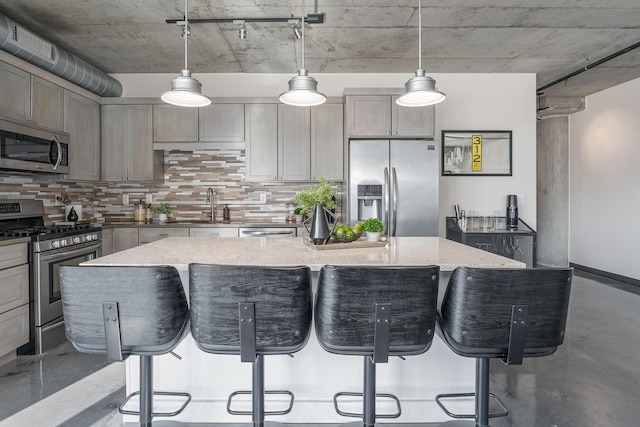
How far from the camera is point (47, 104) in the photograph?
3.50 m

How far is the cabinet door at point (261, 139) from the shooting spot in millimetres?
4500

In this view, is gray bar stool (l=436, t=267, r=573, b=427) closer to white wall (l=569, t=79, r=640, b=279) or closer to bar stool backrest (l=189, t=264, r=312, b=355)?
bar stool backrest (l=189, t=264, r=312, b=355)

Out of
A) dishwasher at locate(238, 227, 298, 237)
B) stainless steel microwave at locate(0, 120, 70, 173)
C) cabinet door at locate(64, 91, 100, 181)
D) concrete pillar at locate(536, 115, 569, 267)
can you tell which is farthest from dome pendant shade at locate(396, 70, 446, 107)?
concrete pillar at locate(536, 115, 569, 267)

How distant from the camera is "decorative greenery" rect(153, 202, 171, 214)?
462 cm

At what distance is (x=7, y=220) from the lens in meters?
3.32

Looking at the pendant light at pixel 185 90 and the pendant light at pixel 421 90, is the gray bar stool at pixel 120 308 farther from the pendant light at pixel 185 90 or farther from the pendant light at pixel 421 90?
the pendant light at pixel 421 90

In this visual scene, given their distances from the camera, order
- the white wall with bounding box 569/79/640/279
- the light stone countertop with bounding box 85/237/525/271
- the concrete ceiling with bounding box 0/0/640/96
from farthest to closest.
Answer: the white wall with bounding box 569/79/640/279, the concrete ceiling with bounding box 0/0/640/96, the light stone countertop with bounding box 85/237/525/271

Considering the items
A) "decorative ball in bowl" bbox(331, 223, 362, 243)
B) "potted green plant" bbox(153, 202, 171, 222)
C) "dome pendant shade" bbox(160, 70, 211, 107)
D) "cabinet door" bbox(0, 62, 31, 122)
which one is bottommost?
"decorative ball in bowl" bbox(331, 223, 362, 243)

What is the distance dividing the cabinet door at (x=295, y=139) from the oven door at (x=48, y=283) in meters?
2.32

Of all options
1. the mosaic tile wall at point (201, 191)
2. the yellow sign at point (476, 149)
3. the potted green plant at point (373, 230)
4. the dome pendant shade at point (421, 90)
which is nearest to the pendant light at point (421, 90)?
the dome pendant shade at point (421, 90)

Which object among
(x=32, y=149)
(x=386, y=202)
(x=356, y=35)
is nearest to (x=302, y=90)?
(x=356, y=35)

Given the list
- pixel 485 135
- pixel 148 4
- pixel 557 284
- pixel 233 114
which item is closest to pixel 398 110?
pixel 485 135

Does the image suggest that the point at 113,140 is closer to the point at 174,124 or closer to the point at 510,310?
the point at 174,124

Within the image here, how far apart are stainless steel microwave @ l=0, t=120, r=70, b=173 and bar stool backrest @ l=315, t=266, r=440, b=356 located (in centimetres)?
304
